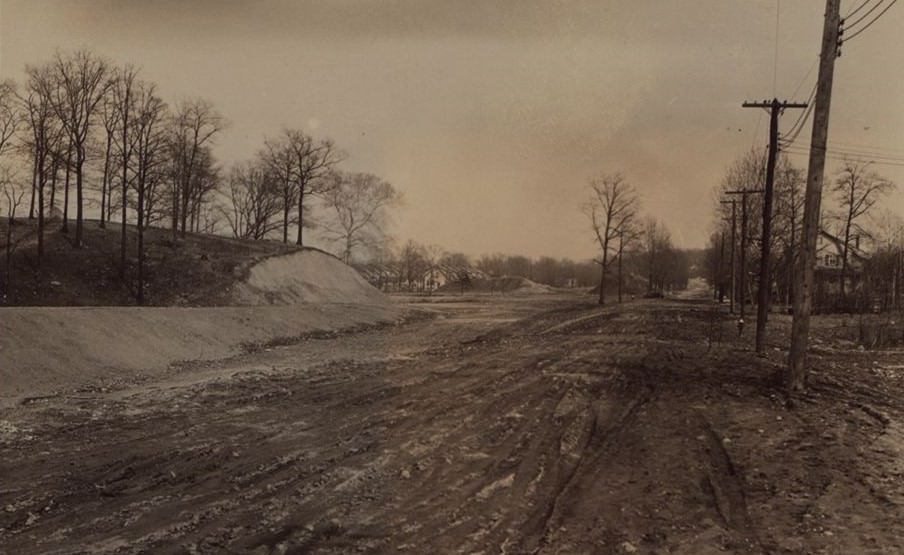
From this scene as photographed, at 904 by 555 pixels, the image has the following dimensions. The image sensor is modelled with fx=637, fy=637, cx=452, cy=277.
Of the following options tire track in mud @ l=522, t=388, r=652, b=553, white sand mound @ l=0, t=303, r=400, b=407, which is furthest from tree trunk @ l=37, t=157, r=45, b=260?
tire track in mud @ l=522, t=388, r=652, b=553

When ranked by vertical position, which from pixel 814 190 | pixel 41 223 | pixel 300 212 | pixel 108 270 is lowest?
pixel 108 270

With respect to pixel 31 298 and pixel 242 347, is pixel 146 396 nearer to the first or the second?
pixel 242 347

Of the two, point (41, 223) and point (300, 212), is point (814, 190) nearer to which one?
point (41, 223)

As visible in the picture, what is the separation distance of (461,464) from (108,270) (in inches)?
1368

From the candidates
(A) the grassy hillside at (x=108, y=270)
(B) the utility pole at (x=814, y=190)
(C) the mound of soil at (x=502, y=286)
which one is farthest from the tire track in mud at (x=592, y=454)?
(C) the mound of soil at (x=502, y=286)

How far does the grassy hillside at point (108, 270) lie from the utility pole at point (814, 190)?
28843 mm

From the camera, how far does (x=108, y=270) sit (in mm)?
36250

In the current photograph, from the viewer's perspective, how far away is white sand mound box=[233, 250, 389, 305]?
37.6 metres

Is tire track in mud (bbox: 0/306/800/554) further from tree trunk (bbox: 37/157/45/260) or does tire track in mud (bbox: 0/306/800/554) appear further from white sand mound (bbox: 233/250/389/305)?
tree trunk (bbox: 37/157/45/260)

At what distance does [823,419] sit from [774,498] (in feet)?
14.1

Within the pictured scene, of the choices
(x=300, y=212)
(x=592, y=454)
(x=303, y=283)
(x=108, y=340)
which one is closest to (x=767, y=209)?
(x=592, y=454)

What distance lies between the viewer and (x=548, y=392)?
40.2ft

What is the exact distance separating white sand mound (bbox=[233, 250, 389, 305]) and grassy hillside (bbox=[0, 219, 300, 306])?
0.85m

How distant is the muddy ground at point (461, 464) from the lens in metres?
5.73
